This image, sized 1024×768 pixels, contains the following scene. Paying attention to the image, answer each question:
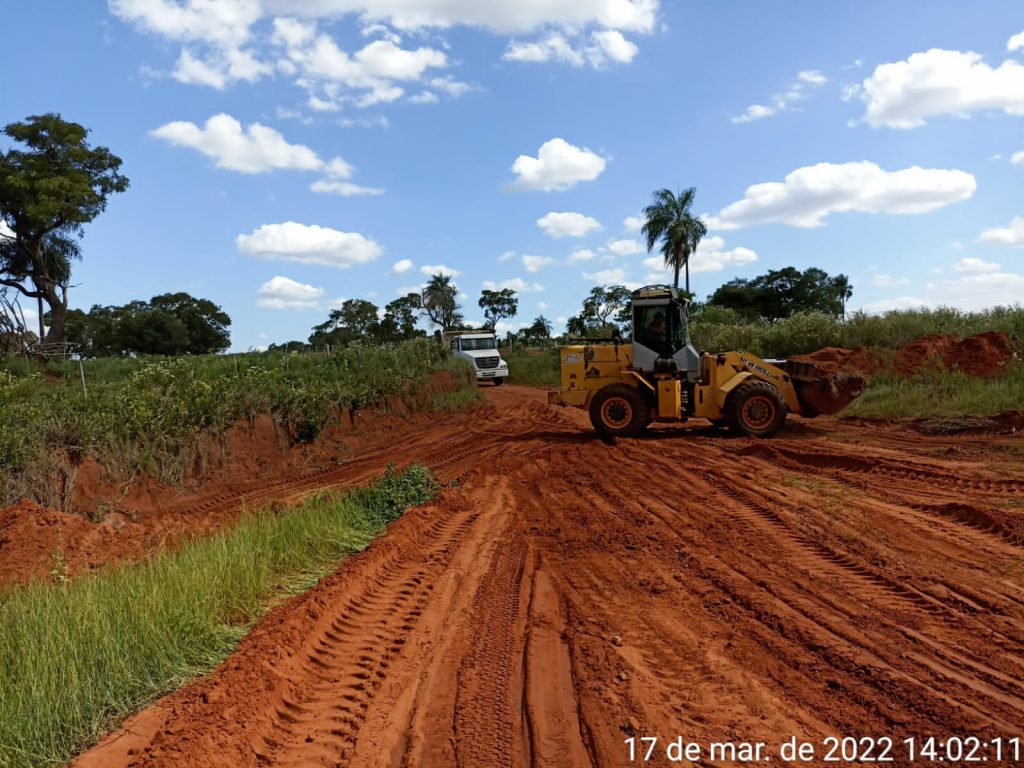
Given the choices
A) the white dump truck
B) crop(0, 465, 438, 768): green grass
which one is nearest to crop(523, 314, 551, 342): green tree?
the white dump truck

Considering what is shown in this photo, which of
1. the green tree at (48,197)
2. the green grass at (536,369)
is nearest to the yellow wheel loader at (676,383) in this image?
the green grass at (536,369)

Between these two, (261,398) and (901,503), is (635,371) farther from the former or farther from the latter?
(261,398)

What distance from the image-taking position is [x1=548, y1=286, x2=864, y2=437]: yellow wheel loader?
42.4 ft

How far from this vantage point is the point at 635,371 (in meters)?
13.8

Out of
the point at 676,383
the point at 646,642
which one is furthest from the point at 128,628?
the point at 676,383

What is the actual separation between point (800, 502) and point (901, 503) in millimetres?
1126

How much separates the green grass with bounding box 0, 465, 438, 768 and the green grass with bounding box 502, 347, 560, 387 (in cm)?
2732

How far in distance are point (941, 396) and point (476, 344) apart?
72.2ft

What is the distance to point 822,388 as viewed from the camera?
1284cm

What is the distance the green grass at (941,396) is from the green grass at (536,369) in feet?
59.9

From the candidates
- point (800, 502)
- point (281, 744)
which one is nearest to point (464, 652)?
point (281, 744)

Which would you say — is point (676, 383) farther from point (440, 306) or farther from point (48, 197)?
point (440, 306)

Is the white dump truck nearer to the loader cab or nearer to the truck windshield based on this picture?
the truck windshield

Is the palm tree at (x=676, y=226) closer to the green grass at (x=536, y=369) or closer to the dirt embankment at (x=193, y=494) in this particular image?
the green grass at (x=536, y=369)
